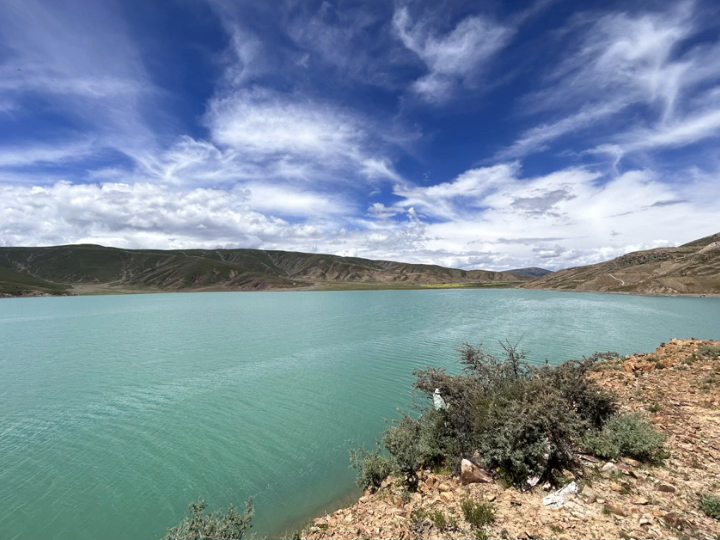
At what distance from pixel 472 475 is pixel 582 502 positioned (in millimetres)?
2494

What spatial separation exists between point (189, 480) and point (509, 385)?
12297 millimetres

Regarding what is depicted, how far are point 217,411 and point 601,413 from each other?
1820 centimetres

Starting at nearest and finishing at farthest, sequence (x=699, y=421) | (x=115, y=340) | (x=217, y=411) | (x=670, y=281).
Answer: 1. (x=699, y=421)
2. (x=217, y=411)
3. (x=115, y=340)
4. (x=670, y=281)

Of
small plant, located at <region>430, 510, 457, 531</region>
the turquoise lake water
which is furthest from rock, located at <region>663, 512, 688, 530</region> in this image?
the turquoise lake water

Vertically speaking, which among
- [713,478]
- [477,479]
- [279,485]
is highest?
[713,478]

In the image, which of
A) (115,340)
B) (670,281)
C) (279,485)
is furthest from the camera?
(670,281)

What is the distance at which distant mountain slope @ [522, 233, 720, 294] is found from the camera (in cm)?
12144

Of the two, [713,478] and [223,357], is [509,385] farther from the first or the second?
[223,357]

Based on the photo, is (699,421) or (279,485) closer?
(699,421)

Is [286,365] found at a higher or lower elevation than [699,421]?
lower

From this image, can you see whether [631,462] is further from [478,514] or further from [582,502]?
[478,514]

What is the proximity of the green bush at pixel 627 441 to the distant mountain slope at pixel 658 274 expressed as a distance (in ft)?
483

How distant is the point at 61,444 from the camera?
15.8m

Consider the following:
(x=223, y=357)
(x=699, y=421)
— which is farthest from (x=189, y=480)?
(x=223, y=357)
